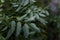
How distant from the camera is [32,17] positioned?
1617 mm

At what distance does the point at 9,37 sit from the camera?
1605 mm

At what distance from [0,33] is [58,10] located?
4.75 feet

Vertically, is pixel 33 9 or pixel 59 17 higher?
pixel 33 9

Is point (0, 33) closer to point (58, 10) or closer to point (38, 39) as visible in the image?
point (38, 39)

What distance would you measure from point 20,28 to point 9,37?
143 mm

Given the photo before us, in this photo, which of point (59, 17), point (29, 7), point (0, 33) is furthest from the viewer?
point (59, 17)

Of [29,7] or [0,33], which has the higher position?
[29,7]

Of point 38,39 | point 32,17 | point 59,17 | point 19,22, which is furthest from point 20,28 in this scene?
point 59,17

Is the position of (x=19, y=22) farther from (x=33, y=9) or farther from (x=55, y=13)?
(x=55, y=13)

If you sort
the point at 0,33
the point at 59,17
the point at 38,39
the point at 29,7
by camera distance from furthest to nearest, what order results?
the point at 59,17, the point at 38,39, the point at 29,7, the point at 0,33

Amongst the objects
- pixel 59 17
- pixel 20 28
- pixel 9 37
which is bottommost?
pixel 59 17

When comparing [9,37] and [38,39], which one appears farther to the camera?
[38,39]

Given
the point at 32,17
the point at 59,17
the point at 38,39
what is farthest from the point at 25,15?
the point at 59,17

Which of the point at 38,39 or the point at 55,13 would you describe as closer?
the point at 38,39
